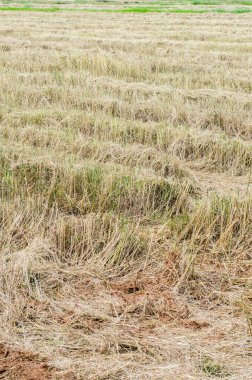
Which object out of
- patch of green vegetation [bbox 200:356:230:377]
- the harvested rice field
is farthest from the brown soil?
patch of green vegetation [bbox 200:356:230:377]

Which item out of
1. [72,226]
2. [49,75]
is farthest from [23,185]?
[49,75]

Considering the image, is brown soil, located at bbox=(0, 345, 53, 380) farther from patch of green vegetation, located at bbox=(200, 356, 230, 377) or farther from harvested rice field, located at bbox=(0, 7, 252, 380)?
patch of green vegetation, located at bbox=(200, 356, 230, 377)

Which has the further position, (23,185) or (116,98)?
(116,98)

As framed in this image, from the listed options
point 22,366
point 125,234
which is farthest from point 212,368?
point 125,234

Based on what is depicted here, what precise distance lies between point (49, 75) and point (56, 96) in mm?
1674

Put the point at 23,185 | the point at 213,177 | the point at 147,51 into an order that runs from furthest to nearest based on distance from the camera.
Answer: the point at 147,51 → the point at 213,177 → the point at 23,185

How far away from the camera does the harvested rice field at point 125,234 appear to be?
3145 millimetres

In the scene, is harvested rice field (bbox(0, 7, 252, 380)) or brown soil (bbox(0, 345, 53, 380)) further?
harvested rice field (bbox(0, 7, 252, 380))

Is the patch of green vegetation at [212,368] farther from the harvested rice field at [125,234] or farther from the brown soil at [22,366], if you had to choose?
the brown soil at [22,366]

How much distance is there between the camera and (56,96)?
8.95 m

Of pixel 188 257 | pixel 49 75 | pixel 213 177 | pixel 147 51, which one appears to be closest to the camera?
pixel 188 257

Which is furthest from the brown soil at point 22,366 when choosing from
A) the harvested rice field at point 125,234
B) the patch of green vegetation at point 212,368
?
the patch of green vegetation at point 212,368

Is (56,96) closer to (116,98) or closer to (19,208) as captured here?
(116,98)

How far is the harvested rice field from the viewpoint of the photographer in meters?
3.14
